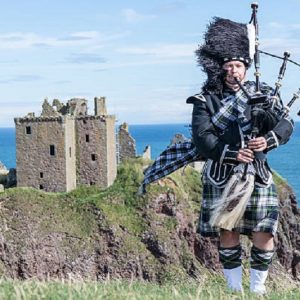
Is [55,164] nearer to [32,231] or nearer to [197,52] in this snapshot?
[32,231]

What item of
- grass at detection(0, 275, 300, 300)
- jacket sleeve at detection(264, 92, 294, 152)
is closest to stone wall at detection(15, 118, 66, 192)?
jacket sleeve at detection(264, 92, 294, 152)

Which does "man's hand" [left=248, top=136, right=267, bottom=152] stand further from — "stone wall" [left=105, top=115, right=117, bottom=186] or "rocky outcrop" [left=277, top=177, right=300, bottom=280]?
"stone wall" [left=105, top=115, right=117, bottom=186]

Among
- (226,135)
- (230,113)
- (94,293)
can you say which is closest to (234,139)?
(226,135)

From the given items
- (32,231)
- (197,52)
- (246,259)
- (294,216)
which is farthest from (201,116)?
(294,216)

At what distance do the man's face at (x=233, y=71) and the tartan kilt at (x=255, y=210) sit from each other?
45.5 inches

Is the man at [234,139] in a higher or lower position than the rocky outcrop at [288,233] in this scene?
higher

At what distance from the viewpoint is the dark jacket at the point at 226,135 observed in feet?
31.3

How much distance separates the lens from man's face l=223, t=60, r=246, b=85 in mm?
9977

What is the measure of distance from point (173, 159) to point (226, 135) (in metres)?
0.91

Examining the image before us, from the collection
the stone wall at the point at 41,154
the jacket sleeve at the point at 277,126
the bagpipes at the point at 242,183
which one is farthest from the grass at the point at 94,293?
the stone wall at the point at 41,154

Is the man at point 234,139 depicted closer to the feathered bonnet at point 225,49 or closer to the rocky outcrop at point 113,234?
the feathered bonnet at point 225,49

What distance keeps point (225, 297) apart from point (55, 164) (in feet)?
132

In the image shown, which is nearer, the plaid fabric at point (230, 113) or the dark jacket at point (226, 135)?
the dark jacket at point (226, 135)

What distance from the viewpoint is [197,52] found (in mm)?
10266
